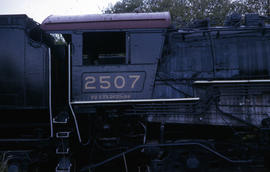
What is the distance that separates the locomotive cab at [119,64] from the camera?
441 cm

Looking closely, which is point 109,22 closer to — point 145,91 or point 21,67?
point 145,91

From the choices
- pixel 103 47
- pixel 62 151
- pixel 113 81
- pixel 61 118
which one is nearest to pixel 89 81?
pixel 113 81

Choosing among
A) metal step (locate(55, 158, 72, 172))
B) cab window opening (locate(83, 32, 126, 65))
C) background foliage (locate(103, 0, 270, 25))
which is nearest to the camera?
metal step (locate(55, 158, 72, 172))

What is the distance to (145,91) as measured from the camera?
4.39m

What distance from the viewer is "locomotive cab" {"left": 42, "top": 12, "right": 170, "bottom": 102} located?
4.41m

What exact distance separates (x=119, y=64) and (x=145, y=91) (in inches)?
32.1

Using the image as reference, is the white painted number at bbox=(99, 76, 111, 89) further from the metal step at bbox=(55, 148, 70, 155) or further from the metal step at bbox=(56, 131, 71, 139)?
the metal step at bbox=(55, 148, 70, 155)

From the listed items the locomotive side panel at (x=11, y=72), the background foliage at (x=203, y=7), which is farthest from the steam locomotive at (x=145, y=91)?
the background foliage at (x=203, y=7)

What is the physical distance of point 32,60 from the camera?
462 cm

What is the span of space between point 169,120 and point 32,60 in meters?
3.35

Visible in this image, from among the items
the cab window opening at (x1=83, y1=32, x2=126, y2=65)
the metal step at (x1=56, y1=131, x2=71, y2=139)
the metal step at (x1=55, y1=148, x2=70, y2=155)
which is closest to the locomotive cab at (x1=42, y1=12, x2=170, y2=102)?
the cab window opening at (x1=83, y1=32, x2=126, y2=65)

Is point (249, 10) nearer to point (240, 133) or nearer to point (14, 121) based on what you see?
point (240, 133)

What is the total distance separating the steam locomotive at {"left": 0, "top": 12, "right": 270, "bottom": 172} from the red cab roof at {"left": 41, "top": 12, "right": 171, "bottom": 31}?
0.02 metres

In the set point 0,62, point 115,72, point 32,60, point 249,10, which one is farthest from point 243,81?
point 249,10
